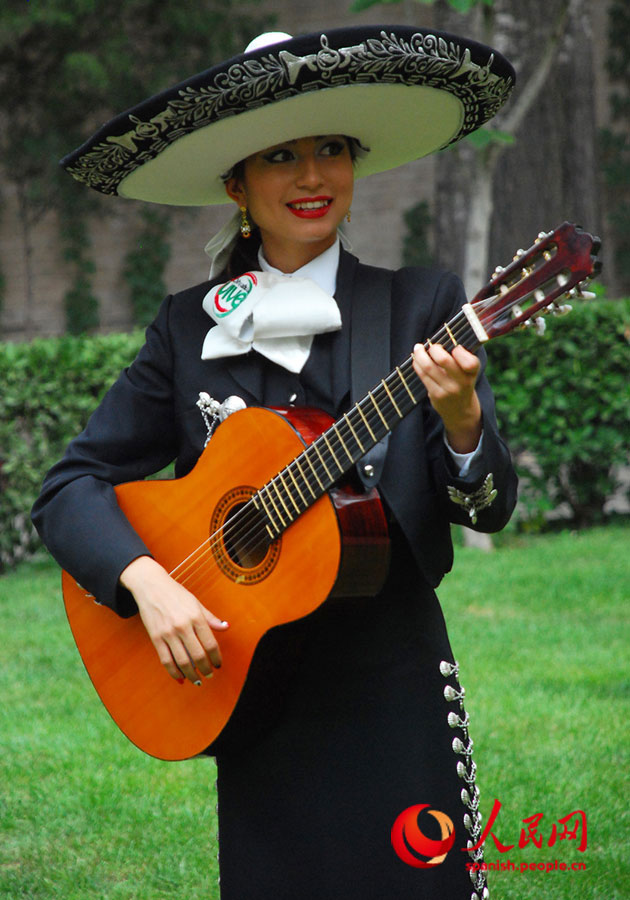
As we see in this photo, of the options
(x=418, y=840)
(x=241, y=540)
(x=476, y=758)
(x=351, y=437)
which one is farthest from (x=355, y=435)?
(x=476, y=758)

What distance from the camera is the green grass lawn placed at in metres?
3.31

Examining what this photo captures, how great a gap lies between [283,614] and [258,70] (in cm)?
96

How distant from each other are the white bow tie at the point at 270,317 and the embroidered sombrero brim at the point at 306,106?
0.26 meters

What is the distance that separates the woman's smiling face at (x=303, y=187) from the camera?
216 centimetres

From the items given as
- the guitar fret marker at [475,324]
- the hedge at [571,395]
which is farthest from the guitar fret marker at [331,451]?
the hedge at [571,395]

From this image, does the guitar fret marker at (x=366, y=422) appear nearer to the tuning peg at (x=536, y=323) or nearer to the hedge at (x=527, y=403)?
the tuning peg at (x=536, y=323)

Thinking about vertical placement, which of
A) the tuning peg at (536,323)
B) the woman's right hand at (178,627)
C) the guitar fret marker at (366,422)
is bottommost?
the woman's right hand at (178,627)

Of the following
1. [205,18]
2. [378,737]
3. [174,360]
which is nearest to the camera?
[378,737]

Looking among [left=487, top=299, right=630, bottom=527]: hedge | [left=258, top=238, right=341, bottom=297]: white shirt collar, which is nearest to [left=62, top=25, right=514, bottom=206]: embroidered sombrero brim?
[left=258, top=238, right=341, bottom=297]: white shirt collar

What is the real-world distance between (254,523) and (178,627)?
0.79ft

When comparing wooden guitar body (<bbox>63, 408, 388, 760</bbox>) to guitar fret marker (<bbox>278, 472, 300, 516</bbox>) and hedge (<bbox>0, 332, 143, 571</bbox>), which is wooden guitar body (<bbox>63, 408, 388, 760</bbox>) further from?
hedge (<bbox>0, 332, 143, 571</bbox>)

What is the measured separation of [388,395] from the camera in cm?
192

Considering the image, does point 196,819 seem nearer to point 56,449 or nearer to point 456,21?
point 56,449

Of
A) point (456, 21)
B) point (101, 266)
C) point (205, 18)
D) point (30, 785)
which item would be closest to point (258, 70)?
point (30, 785)
